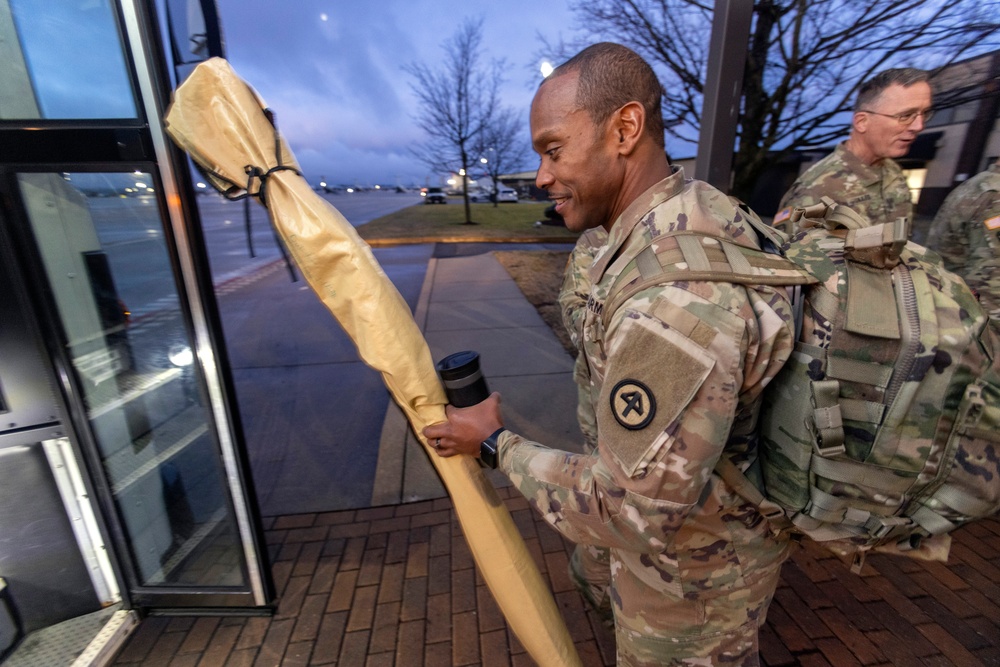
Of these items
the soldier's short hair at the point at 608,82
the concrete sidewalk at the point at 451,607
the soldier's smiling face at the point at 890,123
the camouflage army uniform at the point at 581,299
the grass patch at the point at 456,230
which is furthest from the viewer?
the grass patch at the point at 456,230

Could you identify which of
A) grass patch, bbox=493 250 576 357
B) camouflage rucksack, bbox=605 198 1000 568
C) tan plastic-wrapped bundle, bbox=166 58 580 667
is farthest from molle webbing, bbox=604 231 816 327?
grass patch, bbox=493 250 576 357

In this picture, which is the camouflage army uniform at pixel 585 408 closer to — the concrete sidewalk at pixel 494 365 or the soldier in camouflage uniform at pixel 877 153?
the concrete sidewalk at pixel 494 365

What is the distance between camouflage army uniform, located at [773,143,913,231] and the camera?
253cm

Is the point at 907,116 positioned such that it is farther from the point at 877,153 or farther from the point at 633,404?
the point at 633,404

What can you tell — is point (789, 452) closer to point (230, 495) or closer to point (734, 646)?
point (734, 646)

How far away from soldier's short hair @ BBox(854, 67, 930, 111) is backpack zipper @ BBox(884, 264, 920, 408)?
2059 mm

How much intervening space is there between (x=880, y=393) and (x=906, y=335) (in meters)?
0.12

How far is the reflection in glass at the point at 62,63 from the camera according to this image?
164 centimetres

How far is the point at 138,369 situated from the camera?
Answer: 6.88 feet

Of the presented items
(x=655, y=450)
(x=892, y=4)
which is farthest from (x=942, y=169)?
(x=655, y=450)

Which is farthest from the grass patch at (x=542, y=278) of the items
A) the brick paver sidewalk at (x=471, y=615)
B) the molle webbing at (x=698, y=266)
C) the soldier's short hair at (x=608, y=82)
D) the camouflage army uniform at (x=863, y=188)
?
the molle webbing at (x=698, y=266)

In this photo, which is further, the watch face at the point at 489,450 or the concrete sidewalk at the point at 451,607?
the concrete sidewalk at the point at 451,607

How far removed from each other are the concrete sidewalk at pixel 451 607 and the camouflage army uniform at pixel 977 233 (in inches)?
53.1

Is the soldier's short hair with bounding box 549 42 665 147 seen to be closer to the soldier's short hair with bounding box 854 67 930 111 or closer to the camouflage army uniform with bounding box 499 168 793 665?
the camouflage army uniform with bounding box 499 168 793 665
